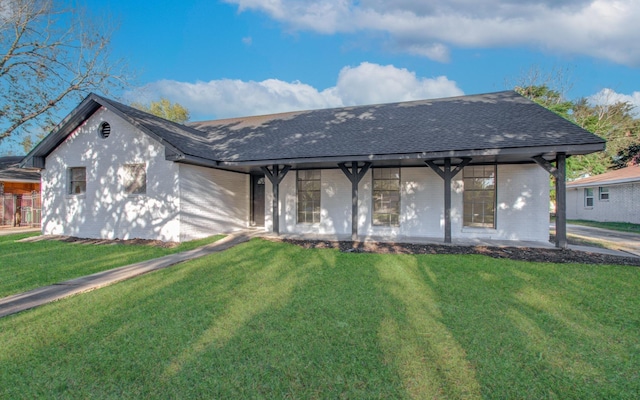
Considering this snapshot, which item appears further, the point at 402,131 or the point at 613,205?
the point at 613,205

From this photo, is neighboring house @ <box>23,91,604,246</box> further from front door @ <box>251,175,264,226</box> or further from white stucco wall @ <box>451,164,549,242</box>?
front door @ <box>251,175,264,226</box>

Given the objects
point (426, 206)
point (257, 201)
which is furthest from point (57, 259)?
point (426, 206)

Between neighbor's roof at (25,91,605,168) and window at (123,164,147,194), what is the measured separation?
1.51m

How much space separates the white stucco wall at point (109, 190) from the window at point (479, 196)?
938 cm

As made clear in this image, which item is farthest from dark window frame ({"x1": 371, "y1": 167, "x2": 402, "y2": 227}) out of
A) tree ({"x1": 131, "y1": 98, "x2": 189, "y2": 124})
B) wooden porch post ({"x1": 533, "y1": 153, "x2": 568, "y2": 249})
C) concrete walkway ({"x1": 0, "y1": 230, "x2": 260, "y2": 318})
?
tree ({"x1": 131, "y1": 98, "x2": 189, "y2": 124})

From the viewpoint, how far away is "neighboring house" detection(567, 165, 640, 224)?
1639 cm

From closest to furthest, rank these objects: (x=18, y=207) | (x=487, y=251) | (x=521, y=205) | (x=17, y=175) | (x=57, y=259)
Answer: (x=57, y=259) < (x=487, y=251) < (x=521, y=205) < (x=18, y=207) < (x=17, y=175)

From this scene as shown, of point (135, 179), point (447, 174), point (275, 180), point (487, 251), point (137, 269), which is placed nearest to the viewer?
point (137, 269)

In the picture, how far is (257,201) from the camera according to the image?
1305cm

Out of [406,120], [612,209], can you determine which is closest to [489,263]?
[406,120]

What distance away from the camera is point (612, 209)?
1805 centimetres

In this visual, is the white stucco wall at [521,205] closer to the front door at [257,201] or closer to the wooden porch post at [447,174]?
the wooden porch post at [447,174]

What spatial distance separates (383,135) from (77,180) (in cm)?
1120

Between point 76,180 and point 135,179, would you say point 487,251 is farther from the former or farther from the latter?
point 76,180
